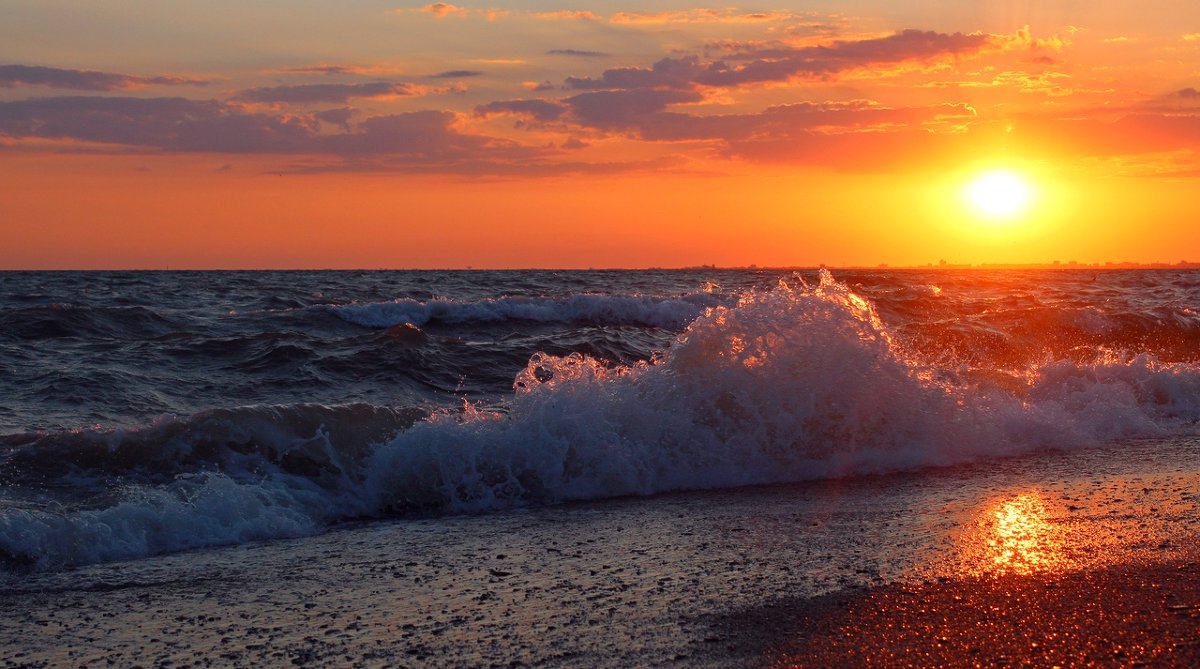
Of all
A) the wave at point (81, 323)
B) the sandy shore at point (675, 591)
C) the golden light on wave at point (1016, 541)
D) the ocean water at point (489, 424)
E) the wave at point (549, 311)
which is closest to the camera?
the sandy shore at point (675, 591)

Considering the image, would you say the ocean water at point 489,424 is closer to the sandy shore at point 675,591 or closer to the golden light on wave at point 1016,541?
the sandy shore at point 675,591

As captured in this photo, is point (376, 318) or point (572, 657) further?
point (376, 318)

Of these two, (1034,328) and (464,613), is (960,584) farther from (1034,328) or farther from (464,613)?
(1034,328)

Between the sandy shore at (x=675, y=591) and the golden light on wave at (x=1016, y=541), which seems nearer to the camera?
the sandy shore at (x=675, y=591)

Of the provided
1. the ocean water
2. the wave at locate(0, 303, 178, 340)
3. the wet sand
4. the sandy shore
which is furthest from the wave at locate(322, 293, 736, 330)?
the wet sand

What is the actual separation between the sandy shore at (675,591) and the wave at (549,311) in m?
16.3

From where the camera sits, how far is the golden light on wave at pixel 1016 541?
5379 millimetres

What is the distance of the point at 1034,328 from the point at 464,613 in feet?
59.8

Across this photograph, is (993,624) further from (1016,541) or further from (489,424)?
(489,424)

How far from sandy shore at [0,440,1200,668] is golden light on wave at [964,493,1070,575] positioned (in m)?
0.02

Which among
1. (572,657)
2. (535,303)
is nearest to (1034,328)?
(535,303)

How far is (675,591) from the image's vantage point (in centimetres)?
511

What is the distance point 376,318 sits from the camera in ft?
73.8

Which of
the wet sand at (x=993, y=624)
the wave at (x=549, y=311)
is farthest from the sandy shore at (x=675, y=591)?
the wave at (x=549, y=311)
